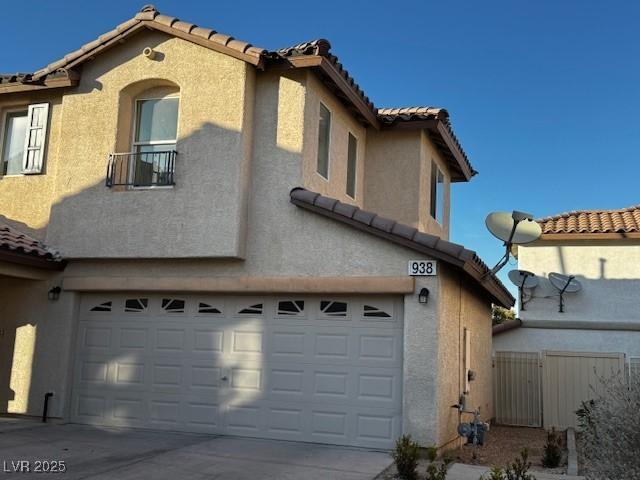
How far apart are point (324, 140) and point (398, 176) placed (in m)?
2.60

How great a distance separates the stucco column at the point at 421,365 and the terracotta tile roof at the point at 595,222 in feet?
29.8

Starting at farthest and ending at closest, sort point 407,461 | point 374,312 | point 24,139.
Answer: point 24,139 < point 374,312 < point 407,461

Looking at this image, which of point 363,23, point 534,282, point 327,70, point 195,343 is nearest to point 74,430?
point 195,343

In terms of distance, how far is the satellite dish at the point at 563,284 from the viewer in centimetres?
1773

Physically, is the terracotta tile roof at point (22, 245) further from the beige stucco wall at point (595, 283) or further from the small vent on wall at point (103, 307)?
the beige stucco wall at point (595, 283)

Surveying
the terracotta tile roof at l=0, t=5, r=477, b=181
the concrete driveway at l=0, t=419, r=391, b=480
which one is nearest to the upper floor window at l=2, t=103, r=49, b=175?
the terracotta tile roof at l=0, t=5, r=477, b=181

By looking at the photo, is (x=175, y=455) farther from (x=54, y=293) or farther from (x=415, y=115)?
(x=415, y=115)

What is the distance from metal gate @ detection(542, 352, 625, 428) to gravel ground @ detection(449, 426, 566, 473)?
0.61 meters

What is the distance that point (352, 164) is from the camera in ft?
47.4

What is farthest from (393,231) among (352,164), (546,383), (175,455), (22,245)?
(546,383)

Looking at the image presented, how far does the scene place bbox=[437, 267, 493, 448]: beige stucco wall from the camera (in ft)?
35.1

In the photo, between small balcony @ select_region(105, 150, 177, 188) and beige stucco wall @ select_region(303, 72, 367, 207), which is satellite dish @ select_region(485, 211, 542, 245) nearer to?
beige stucco wall @ select_region(303, 72, 367, 207)

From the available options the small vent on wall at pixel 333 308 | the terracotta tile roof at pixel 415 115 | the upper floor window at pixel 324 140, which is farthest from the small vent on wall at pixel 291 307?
the terracotta tile roof at pixel 415 115

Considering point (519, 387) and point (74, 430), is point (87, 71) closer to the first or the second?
point (74, 430)
